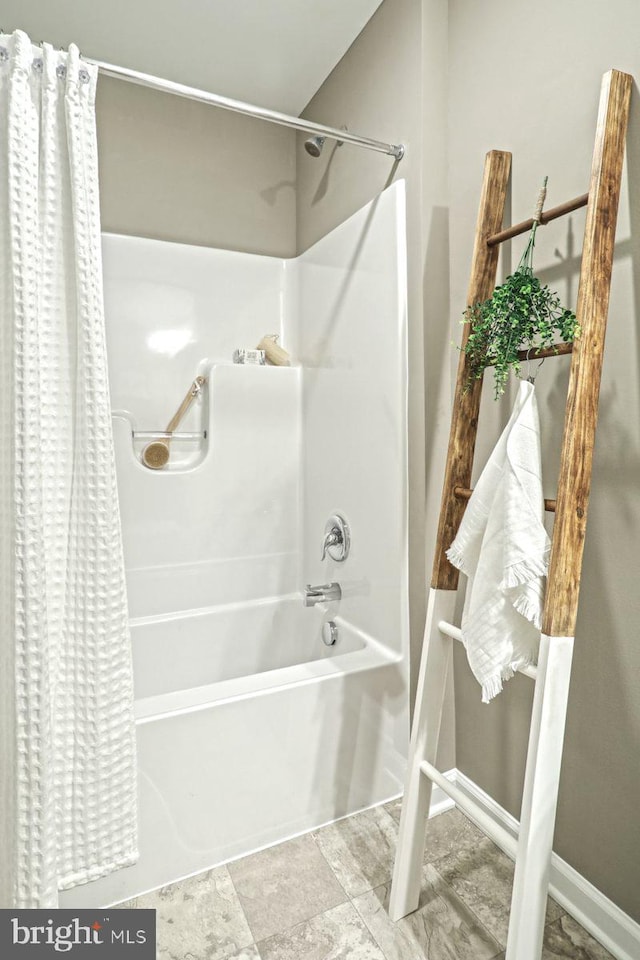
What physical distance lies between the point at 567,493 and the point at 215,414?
157cm

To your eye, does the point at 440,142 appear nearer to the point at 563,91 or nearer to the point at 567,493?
the point at 563,91

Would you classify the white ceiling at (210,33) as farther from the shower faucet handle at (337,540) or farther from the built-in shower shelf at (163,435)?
the shower faucet handle at (337,540)

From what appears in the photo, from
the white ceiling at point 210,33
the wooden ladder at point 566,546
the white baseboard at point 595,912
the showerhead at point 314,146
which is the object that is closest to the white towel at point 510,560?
the wooden ladder at point 566,546

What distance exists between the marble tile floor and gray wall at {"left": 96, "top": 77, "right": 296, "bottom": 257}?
7.44 ft

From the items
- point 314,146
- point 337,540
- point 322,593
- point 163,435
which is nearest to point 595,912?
point 322,593

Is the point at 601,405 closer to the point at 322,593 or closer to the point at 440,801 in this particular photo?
the point at 322,593

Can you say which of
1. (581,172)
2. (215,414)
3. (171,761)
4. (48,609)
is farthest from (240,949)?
(581,172)

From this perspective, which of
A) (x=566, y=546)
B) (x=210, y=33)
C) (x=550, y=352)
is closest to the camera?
(x=566, y=546)

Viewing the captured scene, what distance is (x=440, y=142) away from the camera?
1.69 metres

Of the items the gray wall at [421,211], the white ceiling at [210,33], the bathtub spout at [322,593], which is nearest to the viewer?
the gray wall at [421,211]

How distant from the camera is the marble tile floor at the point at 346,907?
1.27 meters

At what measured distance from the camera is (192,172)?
7.71ft

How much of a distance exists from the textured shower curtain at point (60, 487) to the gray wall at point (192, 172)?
114cm

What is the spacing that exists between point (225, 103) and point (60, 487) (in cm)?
105
